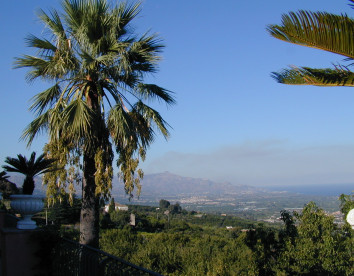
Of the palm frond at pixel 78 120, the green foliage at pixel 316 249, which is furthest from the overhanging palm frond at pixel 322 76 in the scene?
the green foliage at pixel 316 249

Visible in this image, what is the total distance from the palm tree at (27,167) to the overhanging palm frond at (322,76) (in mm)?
3887

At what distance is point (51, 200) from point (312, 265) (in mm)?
11570

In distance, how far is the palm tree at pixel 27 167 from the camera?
5379mm

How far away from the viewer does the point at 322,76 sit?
4496 mm

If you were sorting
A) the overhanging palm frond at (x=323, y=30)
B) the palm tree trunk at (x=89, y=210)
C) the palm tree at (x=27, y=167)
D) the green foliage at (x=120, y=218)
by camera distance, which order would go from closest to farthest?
the overhanging palm frond at (x=323, y=30) < the palm tree at (x=27, y=167) < the palm tree trunk at (x=89, y=210) < the green foliage at (x=120, y=218)

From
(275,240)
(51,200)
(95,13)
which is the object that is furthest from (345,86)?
(275,240)

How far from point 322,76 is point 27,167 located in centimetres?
441

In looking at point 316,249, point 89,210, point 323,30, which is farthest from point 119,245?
point 323,30

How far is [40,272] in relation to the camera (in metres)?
5.36

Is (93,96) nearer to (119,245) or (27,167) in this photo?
(27,167)

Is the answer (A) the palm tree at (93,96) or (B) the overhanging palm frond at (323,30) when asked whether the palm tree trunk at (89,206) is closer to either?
(A) the palm tree at (93,96)

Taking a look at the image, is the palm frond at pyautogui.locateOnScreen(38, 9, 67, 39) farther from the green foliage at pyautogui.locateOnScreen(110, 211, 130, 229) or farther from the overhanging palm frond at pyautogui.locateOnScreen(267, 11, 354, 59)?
the green foliage at pyautogui.locateOnScreen(110, 211, 130, 229)

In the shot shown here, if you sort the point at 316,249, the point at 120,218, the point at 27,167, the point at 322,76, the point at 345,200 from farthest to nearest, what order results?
the point at 120,218
the point at 316,249
the point at 345,200
the point at 27,167
the point at 322,76

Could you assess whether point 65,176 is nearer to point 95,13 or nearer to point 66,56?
point 66,56
